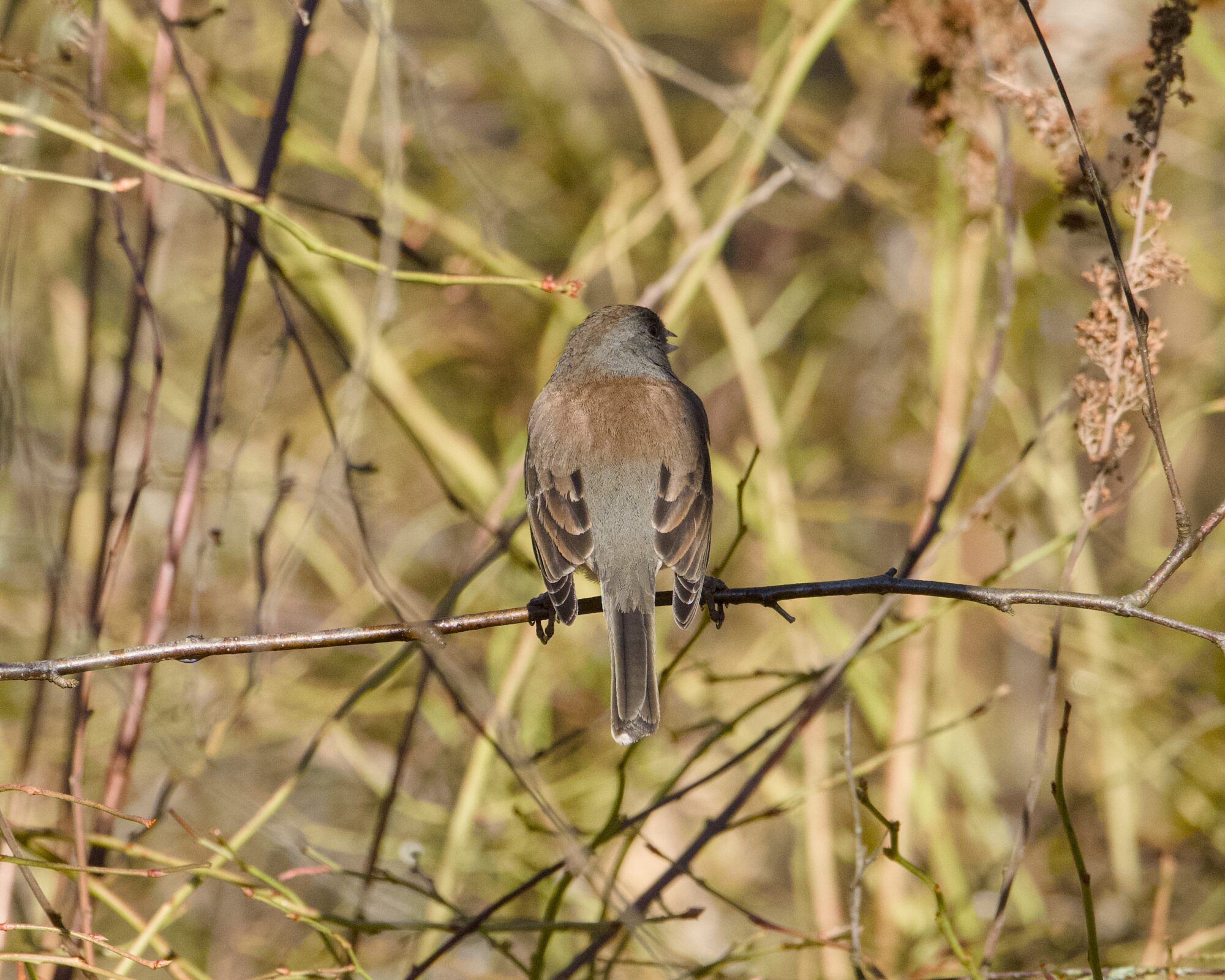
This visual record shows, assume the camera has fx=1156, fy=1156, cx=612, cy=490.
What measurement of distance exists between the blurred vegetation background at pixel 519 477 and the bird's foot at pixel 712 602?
0.32 metres

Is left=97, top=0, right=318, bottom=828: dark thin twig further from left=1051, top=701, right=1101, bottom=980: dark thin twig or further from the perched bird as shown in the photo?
left=1051, top=701, right=1101, bottom=980: dark thin twig

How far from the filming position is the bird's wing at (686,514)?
11.7 feet

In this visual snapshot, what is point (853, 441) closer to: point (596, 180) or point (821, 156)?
point (821, 156)

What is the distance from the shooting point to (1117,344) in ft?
8.73

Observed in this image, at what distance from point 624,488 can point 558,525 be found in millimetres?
259

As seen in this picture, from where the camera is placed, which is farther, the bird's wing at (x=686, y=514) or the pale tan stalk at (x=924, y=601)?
the pale tan stalk at (x=924, y=601)

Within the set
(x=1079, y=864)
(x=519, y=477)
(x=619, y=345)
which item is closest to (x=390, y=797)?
(x=519, y=477)

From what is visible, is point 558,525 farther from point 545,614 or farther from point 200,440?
point 200,440

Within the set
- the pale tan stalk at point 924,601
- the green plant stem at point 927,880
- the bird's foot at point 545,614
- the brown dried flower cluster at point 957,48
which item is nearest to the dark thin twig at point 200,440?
the bird's foot at point 545,614

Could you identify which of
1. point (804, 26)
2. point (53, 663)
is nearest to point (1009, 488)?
point (804, 26)

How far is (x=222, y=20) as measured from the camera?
4496 mm

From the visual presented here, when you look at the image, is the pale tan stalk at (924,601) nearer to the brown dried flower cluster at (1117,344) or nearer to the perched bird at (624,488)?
the perched bird at (624,488)

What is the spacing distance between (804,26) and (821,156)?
2.56 meters

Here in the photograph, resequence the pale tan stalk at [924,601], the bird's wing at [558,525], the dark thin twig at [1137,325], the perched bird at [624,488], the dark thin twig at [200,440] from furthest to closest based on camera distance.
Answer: the pale tan stalk at [924,601] → the bird's wing at [558,525] → the perched bird at [624,488] → the dark thin twig at [200,440] → the dark thin twig at [1137,325]
